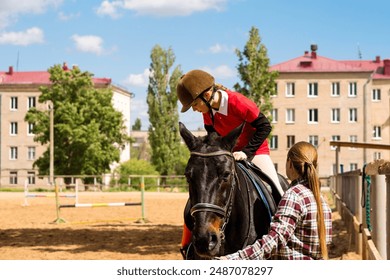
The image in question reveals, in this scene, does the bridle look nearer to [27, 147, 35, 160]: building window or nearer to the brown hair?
the brown hair

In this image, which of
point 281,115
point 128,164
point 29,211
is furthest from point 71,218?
point 281,115

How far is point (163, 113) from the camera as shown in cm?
7412

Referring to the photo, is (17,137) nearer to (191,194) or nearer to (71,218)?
(71,218)

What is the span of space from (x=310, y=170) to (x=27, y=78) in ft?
297

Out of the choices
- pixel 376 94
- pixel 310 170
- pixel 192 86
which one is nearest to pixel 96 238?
pixel 192 86

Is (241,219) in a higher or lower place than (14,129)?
lower

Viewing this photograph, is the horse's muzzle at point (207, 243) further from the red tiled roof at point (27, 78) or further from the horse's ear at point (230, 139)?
the red tiled roof at point (27, 78)

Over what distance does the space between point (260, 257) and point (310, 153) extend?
2.25 ft

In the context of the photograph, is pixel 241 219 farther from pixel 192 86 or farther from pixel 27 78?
pixel 27 78

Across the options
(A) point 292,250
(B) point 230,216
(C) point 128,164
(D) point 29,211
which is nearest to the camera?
(A) point 292,250

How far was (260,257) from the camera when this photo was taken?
3506 millimetres

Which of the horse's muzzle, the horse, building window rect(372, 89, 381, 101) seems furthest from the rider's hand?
building window rect(372, 89, 381, 101)
